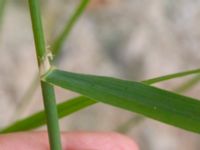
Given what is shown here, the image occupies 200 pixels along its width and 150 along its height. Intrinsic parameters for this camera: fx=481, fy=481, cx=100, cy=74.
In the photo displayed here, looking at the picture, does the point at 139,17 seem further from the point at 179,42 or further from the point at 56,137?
the point at 56,137

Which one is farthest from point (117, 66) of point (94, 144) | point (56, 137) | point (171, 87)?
point (56, 137)

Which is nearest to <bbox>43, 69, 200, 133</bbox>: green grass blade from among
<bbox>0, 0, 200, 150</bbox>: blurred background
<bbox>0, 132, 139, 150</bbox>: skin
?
<bbox>0, 132, 139, 150</bbox>: skin

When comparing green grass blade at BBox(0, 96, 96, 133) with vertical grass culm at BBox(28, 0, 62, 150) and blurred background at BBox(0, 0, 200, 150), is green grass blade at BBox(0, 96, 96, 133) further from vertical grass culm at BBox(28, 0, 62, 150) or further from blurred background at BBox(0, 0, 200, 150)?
blurred background at BBox(0, 0, 200, 150)

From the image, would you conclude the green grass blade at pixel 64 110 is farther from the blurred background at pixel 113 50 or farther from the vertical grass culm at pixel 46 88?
the blurred background at pixel 113 50

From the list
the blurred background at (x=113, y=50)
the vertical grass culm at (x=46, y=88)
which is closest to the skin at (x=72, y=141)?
the vertical grass culm at (x=46, y=88)

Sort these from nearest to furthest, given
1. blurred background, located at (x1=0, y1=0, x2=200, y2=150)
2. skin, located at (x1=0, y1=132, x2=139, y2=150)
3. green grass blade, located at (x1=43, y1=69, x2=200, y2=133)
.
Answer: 1. green grass blade, located at (x1=43, y1=69, x2=200, y2=133)
2. skin, located at (x1=0, y1=132, x2=139, y2=150)
3. blurred background, located at (x1=0, y1=0, x2=200, y2=150)

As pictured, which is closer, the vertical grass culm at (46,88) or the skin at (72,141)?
the vertical grass culm at (46,88)

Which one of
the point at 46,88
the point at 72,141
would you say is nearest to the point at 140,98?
the point at 46,88
